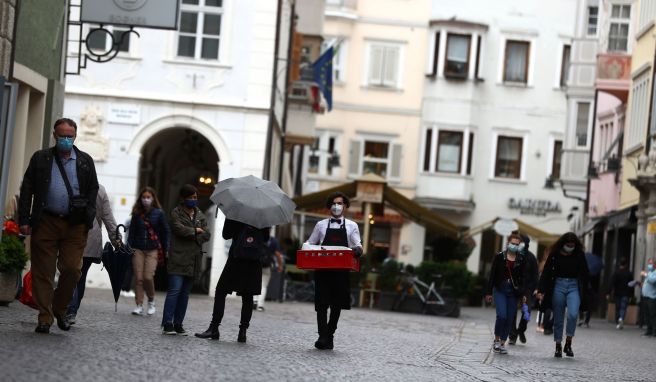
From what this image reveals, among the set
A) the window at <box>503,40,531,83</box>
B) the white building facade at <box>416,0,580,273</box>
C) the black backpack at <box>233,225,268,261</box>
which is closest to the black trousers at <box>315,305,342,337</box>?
the black backpack at <box>233,225,268,261</box>

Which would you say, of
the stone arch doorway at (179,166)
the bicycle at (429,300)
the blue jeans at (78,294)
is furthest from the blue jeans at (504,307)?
the bicycle at (429,300)

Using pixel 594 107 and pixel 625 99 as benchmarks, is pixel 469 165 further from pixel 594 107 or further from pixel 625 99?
pixel 625 99

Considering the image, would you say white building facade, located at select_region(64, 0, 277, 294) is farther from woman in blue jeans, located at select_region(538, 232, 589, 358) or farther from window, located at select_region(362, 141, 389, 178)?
window, located at select_region(362, 141, 389, 178)

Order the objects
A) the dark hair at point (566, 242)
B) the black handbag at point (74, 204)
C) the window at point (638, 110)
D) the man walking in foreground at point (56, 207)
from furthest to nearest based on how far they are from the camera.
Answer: the window at point (638, 110) → the dark hair at point (566, 242) → the black handbag at point (74, 204) → the man walking in foreground at point (56, 207)

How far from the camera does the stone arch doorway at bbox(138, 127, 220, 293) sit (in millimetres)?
37281

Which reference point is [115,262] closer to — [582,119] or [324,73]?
[324,73]

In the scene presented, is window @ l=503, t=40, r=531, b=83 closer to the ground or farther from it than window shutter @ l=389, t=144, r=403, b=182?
farther from it

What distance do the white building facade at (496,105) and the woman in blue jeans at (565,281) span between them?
40248 millimetres

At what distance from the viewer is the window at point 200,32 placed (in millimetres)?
35031

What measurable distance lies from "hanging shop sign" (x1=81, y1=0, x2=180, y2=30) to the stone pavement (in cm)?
434

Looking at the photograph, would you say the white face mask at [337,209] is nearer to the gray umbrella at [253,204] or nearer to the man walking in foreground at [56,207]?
the gray umbrella at [253,204]

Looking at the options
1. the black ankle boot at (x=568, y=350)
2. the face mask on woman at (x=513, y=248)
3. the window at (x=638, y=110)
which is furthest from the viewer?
the window at (x=638, y=110)

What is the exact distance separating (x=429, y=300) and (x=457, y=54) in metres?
26.0

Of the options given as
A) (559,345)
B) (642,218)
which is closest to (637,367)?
(559,345)
